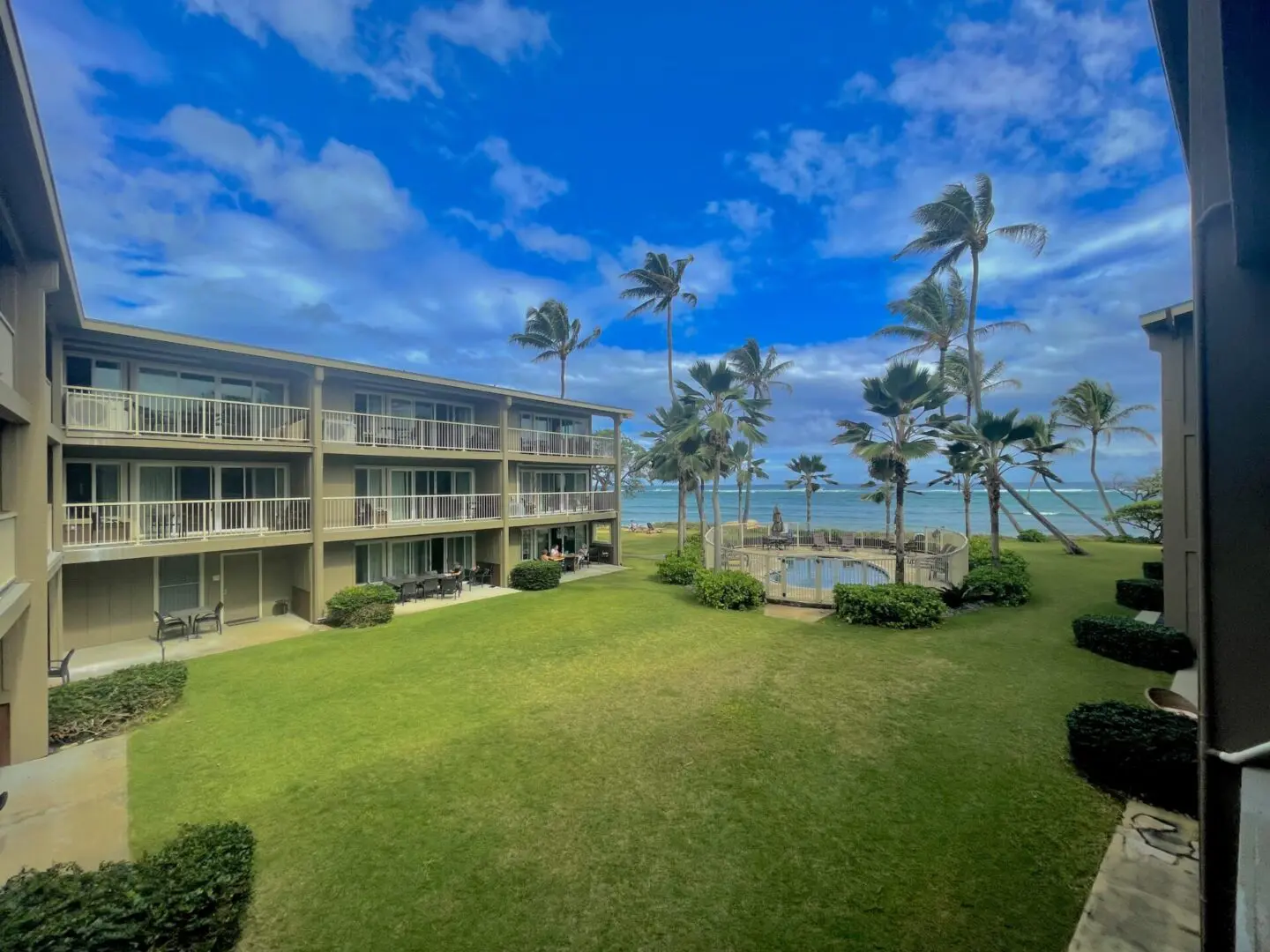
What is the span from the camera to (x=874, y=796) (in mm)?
6125

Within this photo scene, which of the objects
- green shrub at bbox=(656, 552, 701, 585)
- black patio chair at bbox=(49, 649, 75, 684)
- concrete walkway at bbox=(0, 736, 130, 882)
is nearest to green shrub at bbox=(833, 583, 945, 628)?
green shrub at bbox=(656, 552, 701, 585)

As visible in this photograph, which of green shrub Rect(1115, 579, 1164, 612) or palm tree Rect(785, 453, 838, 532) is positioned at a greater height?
palm tree Rect(785, 453, 838, 532)

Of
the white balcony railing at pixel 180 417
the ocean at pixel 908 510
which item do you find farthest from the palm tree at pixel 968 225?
the ocean at pixel 908 510

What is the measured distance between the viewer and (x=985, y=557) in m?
21.0

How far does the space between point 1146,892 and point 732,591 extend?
38.1ft

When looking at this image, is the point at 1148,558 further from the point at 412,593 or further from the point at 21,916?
the point at 21,916

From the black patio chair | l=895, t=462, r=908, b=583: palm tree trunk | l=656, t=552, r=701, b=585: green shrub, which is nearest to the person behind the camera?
the black patio chair

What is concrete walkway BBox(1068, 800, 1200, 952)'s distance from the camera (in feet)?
13.3

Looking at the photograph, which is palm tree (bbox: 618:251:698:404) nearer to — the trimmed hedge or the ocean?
the trimmed hedge

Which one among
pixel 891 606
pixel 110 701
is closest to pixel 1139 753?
pixel 891 606

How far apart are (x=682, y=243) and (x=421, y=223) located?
2218 cm

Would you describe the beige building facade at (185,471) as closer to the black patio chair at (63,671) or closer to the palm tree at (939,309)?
the black patio chair at (63,671)

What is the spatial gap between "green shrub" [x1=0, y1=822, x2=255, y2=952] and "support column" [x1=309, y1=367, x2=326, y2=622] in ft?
38.3

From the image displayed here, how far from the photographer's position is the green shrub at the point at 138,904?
3.51 meters
